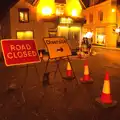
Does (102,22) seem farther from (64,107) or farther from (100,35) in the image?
(64,107)

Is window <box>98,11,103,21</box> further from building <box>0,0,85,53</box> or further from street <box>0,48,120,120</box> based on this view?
street <box>0,48,120,120</box>

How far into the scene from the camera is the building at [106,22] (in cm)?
3541

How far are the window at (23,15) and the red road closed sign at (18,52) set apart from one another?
15153mm

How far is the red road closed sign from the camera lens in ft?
20.9

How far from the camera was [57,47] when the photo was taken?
7.86m

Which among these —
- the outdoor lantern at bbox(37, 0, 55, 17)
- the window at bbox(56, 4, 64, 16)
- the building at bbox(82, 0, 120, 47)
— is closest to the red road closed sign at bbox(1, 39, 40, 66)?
the outdoor lantern at bbox(37, 0, 55, 17)

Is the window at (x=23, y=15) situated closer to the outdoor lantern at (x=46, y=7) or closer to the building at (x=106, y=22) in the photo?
the outdoor lantern at (x=46, y=7)

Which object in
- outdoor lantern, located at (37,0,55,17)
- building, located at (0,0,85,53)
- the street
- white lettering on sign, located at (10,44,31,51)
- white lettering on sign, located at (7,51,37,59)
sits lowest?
the street

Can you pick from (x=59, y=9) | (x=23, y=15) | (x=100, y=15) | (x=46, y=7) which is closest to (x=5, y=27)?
(x=23, y=15)

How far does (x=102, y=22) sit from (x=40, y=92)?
33.3 metres

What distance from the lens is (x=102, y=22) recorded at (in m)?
38.0

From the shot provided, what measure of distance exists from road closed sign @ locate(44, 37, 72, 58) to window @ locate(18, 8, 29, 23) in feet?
47.0

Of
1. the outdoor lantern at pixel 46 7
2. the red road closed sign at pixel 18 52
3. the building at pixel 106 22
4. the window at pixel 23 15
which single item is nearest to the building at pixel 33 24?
the window at pixel 23 15

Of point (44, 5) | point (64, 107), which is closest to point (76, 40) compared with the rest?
point (44, 5)
